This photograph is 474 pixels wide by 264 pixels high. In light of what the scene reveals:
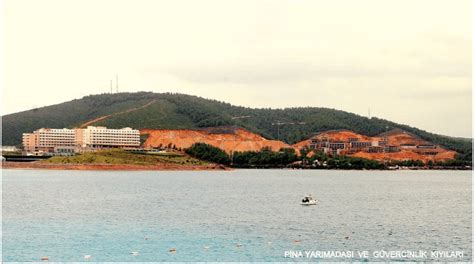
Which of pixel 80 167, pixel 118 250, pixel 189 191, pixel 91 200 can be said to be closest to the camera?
pixel 118 250

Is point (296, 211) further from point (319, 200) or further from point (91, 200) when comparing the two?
point (91, 200)

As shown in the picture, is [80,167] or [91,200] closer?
[91,200]

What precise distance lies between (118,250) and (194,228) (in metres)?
13.1

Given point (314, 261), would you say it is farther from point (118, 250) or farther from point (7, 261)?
point (7, 261)

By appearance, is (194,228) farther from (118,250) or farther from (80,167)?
(80,167)

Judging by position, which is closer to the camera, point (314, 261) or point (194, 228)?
point (314, 261)

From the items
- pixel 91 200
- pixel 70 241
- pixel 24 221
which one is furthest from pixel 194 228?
pixel 91 200

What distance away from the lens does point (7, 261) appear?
47531mm

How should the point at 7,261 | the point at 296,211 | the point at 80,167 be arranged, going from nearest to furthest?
the point at 7,261 < the point at 296,211 < the point at 80,167

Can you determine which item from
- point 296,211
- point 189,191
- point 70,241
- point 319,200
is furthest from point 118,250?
point 189,191

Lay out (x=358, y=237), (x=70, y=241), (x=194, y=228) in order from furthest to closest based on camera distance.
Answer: (x=194, y=228) → (x=358, y=237) → (x=70, y=241)

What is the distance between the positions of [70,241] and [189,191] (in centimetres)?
5969

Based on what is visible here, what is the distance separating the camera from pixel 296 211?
8144 cm

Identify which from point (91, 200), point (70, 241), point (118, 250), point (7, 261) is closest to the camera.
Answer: point (7, 261)
